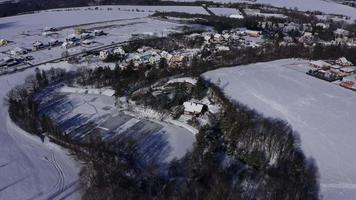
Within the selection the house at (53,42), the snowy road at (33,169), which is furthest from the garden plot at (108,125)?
the house at (53,42)

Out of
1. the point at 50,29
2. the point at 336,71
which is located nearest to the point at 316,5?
the point at 336,71

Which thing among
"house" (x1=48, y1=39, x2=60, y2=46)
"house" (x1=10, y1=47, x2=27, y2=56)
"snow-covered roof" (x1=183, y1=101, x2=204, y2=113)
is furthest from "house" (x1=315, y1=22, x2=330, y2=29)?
"house" (x1=10, y1=47, x2=27, y2=56)

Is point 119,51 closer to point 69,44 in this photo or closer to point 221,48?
point 69,44

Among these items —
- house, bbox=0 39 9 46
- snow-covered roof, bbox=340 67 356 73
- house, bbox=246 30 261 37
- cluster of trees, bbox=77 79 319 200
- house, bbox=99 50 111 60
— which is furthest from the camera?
house, bbox=246 30 261 37

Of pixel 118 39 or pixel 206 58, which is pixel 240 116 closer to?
pixel 206 58

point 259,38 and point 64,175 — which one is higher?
point 259,38

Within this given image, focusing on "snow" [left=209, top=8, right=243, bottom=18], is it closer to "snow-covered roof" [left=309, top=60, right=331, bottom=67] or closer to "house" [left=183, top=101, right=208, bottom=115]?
"snow-covered roof" [left=309, top=60, right=331, bottom=67]

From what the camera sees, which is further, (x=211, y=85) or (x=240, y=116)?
(x=211, y=85)

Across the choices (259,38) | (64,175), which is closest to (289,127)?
(64,175)
